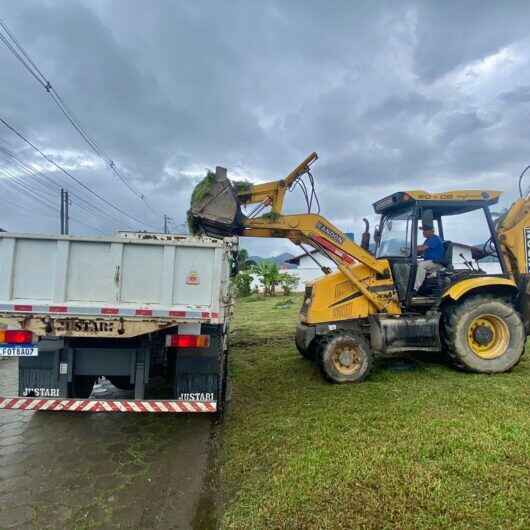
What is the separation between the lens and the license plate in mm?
3758

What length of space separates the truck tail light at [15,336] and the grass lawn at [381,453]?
219 centimetres

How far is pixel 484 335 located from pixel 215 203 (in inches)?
180

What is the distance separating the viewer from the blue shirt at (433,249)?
6.40m

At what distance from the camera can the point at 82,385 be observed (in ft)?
15.3

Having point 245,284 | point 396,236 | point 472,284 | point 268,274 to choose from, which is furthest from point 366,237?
point 245,284

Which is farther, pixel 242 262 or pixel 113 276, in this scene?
pixel 242 262

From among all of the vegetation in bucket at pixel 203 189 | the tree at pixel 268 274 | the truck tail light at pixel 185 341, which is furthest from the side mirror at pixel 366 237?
the tree at pixel 268 274

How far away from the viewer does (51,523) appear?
113 inches

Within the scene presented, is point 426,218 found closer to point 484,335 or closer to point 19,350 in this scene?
point 484,335

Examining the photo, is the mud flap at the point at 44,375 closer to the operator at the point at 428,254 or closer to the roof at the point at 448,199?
the operator at the point at 428,254

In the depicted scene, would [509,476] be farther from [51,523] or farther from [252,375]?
[252,375]

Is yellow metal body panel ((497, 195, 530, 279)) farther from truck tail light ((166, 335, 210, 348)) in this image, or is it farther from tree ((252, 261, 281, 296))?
tree ((252, 261, 281, 296))

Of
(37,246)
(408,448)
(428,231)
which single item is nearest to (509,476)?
(408,448)

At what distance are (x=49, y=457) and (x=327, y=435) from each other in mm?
2744
